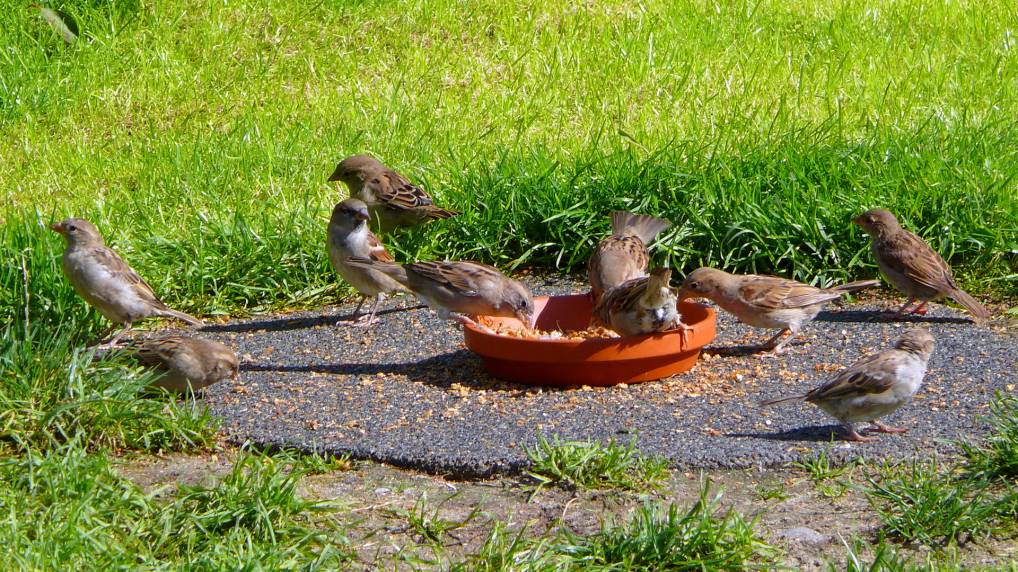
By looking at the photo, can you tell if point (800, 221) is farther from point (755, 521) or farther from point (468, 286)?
point (755, 521)

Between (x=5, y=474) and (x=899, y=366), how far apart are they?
386cm

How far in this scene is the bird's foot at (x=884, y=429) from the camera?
5.73 metres

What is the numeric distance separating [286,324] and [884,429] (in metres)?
3.88

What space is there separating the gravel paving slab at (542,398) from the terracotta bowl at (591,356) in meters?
0.07

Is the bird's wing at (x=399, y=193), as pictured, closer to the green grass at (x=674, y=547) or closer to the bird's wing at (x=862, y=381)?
the bird's wing at (x=862, y=381)

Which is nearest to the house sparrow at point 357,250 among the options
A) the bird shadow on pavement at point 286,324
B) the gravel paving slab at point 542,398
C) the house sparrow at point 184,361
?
the bird shadow on pavement at point 286,324

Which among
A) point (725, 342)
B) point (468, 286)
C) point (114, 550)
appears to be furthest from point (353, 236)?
point (114, 550)

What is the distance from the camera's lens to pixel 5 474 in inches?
199

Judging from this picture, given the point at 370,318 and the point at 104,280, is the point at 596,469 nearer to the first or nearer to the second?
the point at 370,318

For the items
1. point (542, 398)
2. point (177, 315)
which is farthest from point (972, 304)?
point (177, 315)

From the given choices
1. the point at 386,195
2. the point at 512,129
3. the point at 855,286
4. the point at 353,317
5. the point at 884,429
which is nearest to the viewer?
the point at 884,429

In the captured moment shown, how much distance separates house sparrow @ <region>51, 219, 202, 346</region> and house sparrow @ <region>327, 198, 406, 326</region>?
45.0 inches

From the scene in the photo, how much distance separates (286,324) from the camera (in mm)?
8016

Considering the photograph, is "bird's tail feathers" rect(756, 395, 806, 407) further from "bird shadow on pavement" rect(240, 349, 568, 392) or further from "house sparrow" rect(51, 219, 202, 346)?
"house sparrow" rect(51, 219, 202, 346)
